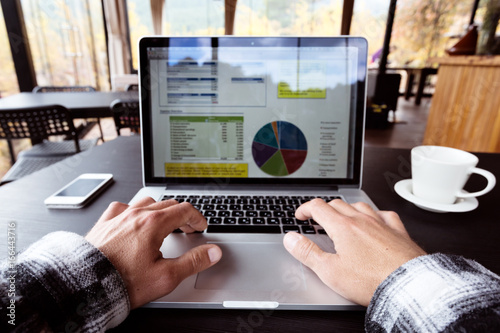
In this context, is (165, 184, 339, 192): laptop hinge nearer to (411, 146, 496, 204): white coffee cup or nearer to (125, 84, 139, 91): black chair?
(411, 146, 496, 204): white coffee cup

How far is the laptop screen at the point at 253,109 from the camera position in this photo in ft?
2.14

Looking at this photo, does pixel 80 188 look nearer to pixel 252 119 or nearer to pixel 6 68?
pixel 252 119

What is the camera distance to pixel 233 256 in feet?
1.49

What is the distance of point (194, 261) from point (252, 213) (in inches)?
8.1

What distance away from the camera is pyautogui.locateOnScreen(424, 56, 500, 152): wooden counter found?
7.30ft

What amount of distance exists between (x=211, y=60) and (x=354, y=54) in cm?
32

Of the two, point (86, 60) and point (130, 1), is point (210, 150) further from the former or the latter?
point (130, 1)

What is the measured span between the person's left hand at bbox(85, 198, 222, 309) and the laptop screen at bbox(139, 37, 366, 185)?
240 millimetres

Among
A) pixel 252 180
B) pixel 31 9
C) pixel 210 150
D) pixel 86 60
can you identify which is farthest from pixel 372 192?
pixel 86 60

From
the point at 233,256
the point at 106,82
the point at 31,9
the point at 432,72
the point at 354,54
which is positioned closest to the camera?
the point at 233,256

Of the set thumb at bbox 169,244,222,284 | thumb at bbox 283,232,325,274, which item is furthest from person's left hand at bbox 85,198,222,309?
thumb at bbox 283,232,325,274

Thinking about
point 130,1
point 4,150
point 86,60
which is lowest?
point 4,150

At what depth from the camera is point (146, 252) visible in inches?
15.0

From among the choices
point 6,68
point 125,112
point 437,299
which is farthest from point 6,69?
point 437,299
